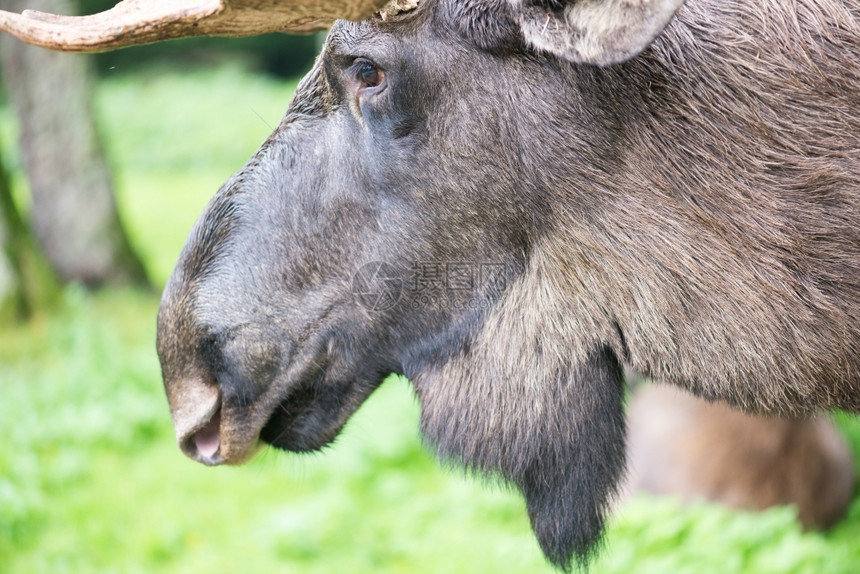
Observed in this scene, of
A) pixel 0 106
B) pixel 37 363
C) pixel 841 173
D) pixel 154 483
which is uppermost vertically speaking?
pixel 841 173

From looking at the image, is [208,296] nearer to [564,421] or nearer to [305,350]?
[305,350]

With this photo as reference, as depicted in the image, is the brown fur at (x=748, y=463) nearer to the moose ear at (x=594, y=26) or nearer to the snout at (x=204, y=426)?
the snout at (x=204, y=426)

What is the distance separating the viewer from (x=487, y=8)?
7.50 ft

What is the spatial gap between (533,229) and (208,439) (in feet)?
3.83

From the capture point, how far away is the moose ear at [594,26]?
76.1 inches

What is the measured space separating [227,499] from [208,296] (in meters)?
3.24

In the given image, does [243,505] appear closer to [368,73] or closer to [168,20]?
[368,73]

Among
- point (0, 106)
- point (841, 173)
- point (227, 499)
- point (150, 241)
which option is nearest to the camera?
point (841, 173)

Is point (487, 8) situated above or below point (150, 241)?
above

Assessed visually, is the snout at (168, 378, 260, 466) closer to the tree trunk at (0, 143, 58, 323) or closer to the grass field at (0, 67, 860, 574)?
the grass field at (0, 67, 860, 574)

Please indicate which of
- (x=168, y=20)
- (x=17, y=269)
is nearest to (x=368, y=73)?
(x=168, y=20)

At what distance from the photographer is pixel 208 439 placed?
111 inches

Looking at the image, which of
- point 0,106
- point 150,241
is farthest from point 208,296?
point 0,106

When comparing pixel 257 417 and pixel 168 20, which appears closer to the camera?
pixel 168 20
